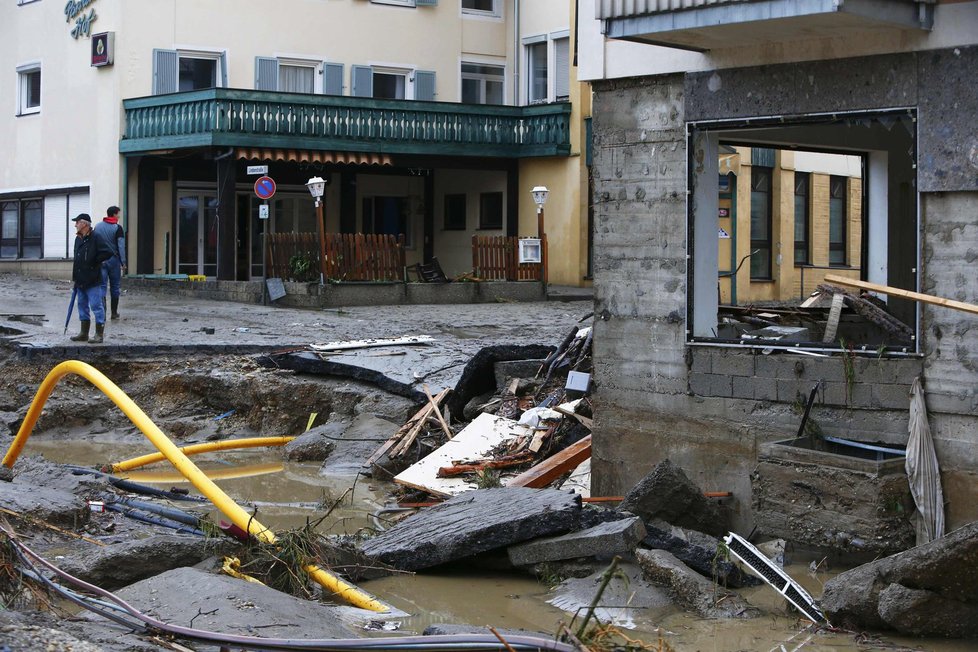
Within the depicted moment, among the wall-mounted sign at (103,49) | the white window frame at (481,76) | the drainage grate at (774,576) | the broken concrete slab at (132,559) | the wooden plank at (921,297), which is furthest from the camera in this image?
the white window frame at (481,76)

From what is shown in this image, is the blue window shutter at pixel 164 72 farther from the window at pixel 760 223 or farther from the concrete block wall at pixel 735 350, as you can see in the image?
the concrete block wall at pixel 735 350

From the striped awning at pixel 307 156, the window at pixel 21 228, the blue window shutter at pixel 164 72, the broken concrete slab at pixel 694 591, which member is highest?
the blue window shutter at pixel 164 72

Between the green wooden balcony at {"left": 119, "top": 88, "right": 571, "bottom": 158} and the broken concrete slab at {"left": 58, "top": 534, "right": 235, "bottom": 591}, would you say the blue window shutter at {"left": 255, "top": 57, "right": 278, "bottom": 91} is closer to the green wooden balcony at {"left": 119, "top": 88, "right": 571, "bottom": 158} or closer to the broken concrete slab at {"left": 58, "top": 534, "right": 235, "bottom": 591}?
the green wooden balcony at {"left": 119, "top": 88, "right": 571, "bottom": 158}

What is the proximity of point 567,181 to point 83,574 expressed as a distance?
22.6 m

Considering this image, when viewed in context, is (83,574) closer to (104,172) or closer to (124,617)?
(124,617)

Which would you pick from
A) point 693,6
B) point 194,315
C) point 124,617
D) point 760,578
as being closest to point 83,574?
point 124,617

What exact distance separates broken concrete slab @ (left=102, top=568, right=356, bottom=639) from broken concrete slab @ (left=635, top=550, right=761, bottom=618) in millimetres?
2058

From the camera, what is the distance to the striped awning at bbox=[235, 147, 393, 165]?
2602cm

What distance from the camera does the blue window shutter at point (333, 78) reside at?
29344 mm

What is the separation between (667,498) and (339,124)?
19.5m

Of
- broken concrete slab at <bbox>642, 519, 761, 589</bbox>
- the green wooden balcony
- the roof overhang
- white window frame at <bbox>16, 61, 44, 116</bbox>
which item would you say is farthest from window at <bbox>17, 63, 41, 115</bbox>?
broken concrete slab at <bbox>642, 519, 761, 589</bbox>

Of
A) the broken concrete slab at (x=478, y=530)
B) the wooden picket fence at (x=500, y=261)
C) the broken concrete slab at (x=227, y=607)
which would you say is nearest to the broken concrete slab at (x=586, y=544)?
the broken concrete slab at (x=478, y=530)

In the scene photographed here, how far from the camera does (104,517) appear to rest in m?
9.01

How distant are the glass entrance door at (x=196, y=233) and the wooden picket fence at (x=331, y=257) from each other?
5.95 m
